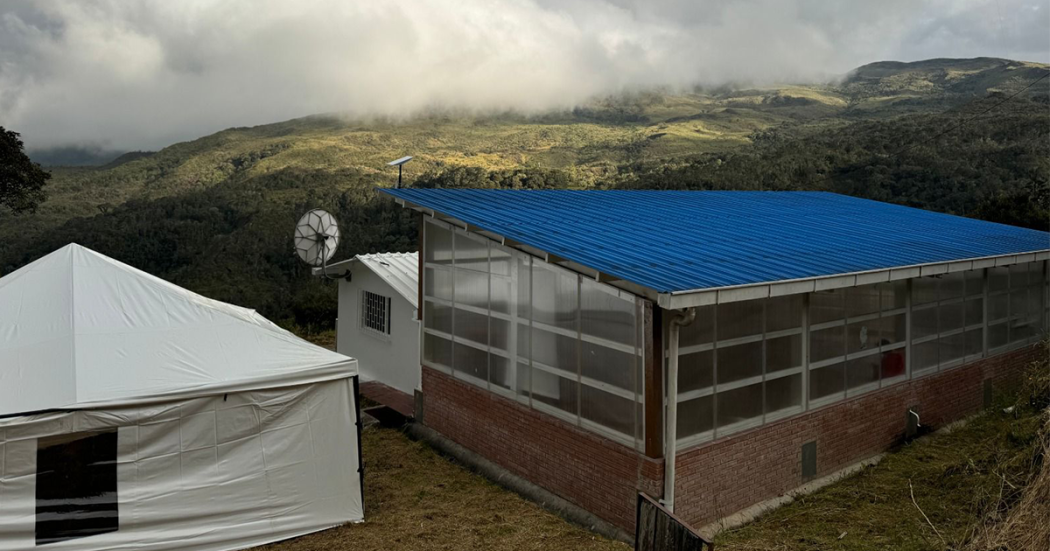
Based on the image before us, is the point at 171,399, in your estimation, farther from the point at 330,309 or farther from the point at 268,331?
the point at 330,309

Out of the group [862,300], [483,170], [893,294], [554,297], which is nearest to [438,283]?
[554,297]

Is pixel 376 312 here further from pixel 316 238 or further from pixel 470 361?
pixel 470 361

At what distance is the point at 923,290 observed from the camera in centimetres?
1012

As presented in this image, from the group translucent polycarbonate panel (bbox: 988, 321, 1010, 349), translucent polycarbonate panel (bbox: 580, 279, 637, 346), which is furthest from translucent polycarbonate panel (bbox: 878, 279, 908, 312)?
translucent polycarbonate panel (bbox: 580, 279, 637, 346)

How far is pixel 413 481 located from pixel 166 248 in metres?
38.4

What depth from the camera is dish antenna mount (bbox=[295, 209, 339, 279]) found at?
14461 millimetres

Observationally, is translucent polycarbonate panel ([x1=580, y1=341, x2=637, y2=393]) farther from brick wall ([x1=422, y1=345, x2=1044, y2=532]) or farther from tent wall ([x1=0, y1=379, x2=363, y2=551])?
tent wall ([x1=0, y1=379, x2=363, y2=551])

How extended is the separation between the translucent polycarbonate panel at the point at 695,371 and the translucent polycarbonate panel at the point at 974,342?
599 centimetres

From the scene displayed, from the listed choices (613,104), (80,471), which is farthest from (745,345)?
(613,104)

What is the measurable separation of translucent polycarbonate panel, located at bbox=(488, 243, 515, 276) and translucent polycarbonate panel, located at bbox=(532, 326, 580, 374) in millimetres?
858

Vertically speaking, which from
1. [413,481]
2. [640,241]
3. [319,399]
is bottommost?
[413,481]

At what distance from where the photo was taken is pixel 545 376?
27.2ft

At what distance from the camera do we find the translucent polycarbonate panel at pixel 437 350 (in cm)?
1006

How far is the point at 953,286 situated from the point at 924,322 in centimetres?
101
